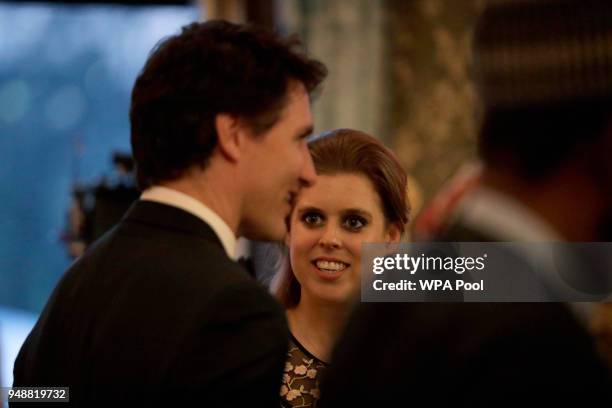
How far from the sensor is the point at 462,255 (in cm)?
92

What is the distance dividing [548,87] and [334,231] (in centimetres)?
106

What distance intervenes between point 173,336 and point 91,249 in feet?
0.66

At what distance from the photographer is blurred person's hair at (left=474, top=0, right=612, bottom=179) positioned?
0.78 metres

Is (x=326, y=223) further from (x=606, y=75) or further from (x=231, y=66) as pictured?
(x=606, y=75)

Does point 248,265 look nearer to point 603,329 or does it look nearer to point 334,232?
point 334,232

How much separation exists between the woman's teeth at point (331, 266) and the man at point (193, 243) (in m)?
0.49

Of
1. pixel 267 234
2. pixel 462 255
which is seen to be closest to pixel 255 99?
pixel 267 234

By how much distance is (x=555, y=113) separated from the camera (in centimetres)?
78

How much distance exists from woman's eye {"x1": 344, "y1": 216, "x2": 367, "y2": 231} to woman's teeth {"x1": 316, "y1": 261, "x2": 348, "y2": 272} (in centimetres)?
7

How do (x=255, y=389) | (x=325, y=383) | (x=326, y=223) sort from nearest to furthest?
(x=325, y=383)
(x=255, y=389)
(x=326, y=223)

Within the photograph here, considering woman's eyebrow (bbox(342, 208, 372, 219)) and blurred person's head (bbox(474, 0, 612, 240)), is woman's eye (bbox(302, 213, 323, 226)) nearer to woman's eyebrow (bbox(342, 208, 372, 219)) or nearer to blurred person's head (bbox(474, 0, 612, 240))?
woman's eyebrow (bbox(342, 208, 372, 219))

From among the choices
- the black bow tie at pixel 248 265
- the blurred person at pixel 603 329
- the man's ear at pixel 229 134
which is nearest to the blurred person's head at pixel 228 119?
the man's ear at pixel 229 134

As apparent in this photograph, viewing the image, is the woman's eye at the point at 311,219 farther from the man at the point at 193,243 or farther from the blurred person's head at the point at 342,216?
the man at the point at 193,243

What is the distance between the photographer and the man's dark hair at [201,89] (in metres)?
1.26
